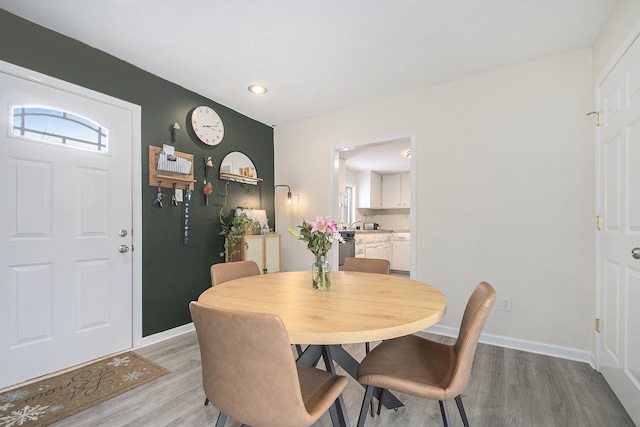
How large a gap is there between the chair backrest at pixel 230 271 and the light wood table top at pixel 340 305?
24 centimetres

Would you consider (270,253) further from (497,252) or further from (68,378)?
(497,252)

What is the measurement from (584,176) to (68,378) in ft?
13.5

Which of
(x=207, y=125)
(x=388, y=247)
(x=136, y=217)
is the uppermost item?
(x=207, y=125)

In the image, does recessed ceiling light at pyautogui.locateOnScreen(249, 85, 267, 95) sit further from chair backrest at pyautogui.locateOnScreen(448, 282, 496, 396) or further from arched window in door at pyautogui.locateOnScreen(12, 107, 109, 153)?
chair backrest at pyautogui.locateOnScreen(448, 282, 496, 396)

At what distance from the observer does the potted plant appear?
339 centimetres

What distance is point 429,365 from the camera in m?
1.40

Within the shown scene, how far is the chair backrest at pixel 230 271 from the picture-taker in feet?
6.67

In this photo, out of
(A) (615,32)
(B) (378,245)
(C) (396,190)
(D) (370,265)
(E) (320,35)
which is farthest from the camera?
(C) (396,190)

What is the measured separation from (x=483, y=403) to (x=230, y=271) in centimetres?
179

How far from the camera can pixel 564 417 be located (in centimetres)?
171

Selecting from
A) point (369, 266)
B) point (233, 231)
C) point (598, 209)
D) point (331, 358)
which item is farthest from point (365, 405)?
point (233, 231)

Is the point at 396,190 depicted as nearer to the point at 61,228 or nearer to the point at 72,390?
the point at 61,228

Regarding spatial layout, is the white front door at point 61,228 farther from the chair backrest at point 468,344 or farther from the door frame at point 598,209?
the door frame at point 598,209

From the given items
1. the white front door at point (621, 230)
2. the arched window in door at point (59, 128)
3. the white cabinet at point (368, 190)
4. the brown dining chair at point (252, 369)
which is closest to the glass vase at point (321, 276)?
the brown dining chair at point (252, 369)
